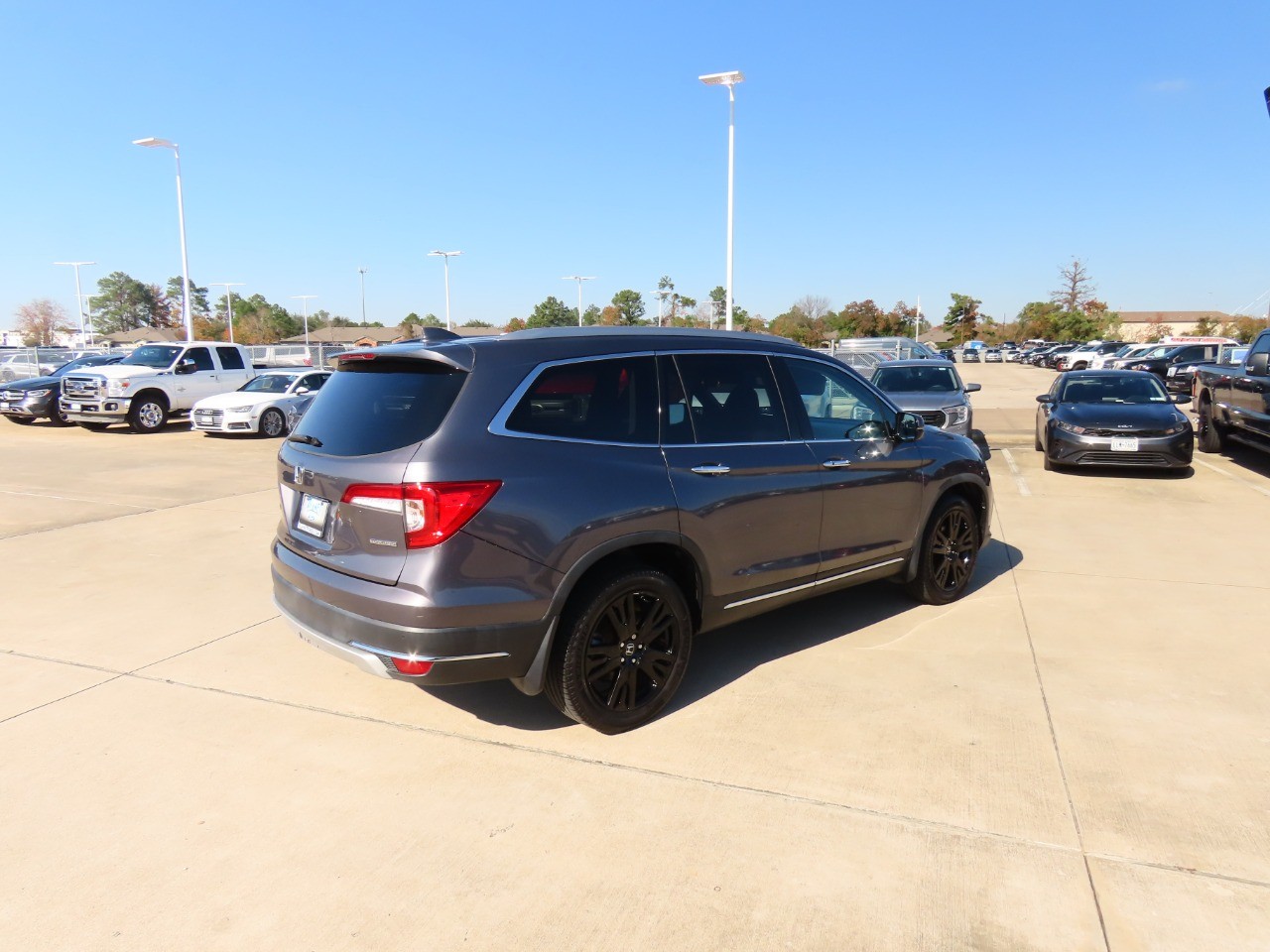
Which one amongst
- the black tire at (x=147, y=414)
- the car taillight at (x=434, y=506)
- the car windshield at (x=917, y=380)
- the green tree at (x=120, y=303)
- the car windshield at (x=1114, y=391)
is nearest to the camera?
the car taillight at (x=434, y=506)

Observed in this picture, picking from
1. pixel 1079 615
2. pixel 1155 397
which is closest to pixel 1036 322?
pixel 1155 397

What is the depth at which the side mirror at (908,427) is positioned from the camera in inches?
206

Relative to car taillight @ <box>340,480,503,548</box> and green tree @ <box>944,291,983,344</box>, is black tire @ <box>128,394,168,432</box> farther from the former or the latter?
green tree @ <box>944,291,983,344</box>

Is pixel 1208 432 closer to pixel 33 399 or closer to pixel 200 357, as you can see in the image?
pixel 200 357

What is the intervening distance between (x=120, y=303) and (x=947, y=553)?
5879 inches

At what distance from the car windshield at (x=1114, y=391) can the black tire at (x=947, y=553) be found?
7.18 metres

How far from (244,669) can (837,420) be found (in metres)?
3.64

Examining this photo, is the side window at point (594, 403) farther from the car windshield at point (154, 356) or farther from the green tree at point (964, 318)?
the green tree at point (964, 318)

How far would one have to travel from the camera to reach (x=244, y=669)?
15.3 feet

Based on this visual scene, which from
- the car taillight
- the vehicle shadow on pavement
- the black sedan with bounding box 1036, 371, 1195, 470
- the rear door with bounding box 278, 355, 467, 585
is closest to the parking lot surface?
the vehicle shadow on pavement

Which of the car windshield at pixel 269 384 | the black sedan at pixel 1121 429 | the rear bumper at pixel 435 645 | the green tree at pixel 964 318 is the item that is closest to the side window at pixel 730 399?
the rear bumper at pixel 435 645

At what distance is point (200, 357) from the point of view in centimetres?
1906

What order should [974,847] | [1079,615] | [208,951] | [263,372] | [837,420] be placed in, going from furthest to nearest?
[263,372]
[1079,615]
[837,420]
[974,847]
[208,951]

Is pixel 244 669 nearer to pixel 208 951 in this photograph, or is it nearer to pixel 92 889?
pixel 92 889
